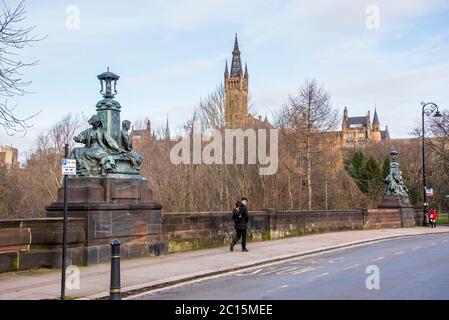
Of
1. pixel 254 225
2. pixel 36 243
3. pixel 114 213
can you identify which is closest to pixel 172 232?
pixel 114 213

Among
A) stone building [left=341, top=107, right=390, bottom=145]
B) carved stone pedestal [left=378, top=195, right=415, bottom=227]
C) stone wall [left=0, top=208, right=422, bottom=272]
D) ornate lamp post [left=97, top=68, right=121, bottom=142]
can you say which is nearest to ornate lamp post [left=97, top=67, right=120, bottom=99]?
ornate lamp post [left=97, top=68, right=121, bottom=142]

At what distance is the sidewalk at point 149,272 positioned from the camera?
10203mm

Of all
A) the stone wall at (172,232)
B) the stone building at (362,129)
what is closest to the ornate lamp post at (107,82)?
the stone wall at (172,232)

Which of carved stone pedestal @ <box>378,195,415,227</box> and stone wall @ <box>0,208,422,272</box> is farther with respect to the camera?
carved stone pedestal @ <box>378,195,415,227</box>

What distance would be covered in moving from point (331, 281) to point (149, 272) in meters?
3.99

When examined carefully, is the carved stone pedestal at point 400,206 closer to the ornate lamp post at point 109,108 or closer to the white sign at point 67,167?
the ornate lamp post at point 109,108

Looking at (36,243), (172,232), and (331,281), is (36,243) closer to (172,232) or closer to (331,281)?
(172,232)

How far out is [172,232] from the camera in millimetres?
17234

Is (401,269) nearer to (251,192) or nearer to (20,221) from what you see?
(20,221)

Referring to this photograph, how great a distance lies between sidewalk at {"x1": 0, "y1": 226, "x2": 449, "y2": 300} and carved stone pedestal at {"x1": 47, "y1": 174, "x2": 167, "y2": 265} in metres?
0.43

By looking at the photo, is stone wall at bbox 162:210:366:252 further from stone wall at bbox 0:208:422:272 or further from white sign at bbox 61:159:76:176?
white sign at bbox 61:159:76:176

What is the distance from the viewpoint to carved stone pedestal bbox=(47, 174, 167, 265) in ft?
45.6

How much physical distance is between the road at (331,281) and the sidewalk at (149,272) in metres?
0.53

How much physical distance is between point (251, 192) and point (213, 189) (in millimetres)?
2678
